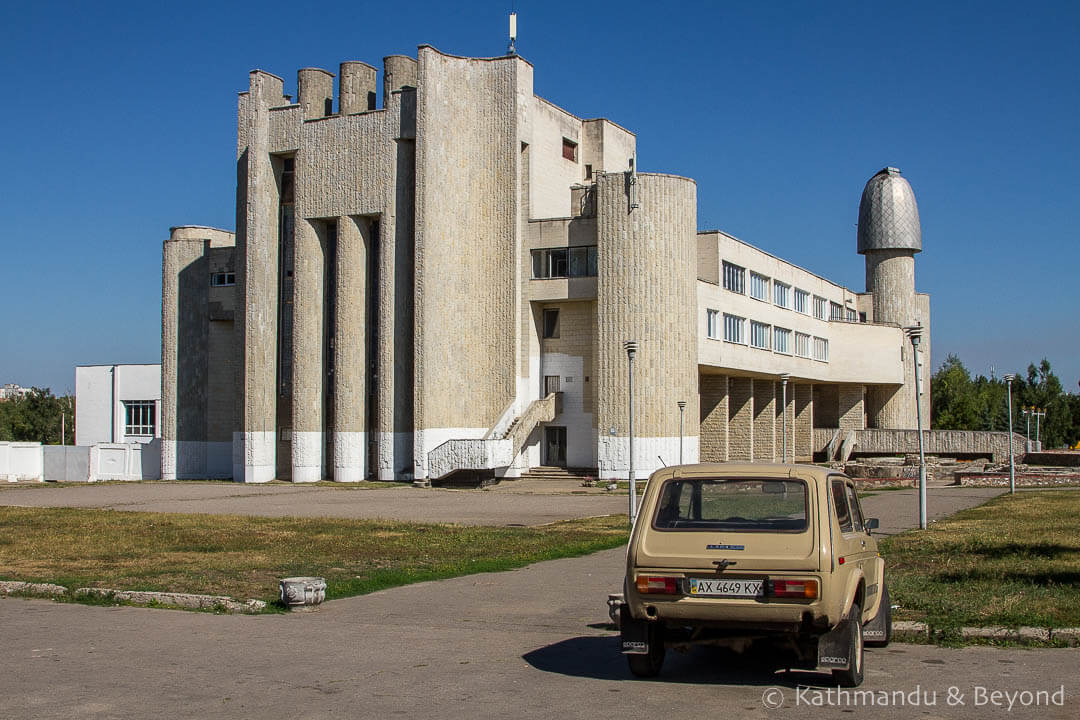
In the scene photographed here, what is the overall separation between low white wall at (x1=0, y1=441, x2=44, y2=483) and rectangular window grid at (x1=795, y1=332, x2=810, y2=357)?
1601 inches

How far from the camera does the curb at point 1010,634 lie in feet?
32.1

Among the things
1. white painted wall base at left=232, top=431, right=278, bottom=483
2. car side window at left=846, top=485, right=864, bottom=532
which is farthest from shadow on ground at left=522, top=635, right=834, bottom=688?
white painted wall base at left=232, top=431, right=278, bottom=483

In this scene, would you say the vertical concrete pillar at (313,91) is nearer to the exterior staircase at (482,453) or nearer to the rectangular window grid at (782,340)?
the exterior staircase at (482,453)

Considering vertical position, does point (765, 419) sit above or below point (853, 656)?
above

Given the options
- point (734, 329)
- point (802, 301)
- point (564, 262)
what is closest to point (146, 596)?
point (564, 262)

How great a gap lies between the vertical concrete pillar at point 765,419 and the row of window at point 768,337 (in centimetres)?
234

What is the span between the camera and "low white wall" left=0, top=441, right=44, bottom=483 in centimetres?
5738

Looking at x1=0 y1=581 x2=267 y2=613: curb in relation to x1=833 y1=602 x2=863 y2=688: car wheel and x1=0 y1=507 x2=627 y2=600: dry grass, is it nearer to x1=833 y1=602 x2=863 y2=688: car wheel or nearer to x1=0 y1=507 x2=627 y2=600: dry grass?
x1=0 y1=507 x2=627 y2=600: dry grass

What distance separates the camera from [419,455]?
153ft

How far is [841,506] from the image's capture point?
8.90 meters

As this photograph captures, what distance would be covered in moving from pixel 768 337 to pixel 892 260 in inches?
822

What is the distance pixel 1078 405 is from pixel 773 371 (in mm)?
55159

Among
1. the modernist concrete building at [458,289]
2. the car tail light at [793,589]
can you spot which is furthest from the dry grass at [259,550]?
the modernist concrete building at [458,289]

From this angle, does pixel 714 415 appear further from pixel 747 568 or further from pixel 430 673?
pixel 747 568
